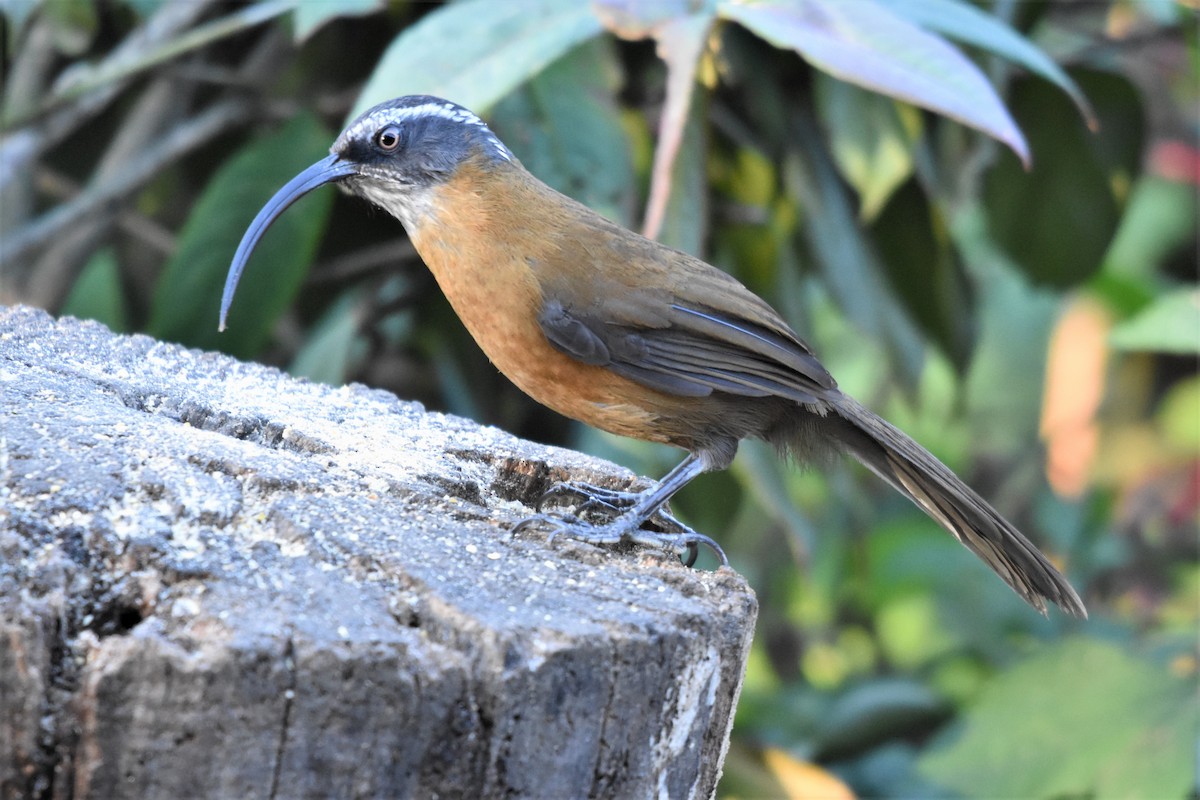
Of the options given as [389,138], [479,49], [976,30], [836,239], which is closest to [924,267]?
[836,239]

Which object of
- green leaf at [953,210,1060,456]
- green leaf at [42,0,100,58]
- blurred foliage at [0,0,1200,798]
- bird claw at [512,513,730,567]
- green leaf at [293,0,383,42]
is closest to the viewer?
bird claw at [512,513,730,567]

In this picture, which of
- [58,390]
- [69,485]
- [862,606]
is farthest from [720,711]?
[862,606]

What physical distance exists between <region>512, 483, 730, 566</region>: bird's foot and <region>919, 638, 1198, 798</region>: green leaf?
1761 mm

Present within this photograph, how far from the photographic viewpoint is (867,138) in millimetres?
3957

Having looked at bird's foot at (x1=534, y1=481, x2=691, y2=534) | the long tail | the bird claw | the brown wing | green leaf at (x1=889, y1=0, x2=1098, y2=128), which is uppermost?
green leaf at (x1=889, y1=0, x2=1098, y2=128)

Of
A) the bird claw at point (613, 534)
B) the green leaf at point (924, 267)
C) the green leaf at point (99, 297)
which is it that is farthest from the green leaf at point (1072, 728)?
the green leaf at point (99, 297)

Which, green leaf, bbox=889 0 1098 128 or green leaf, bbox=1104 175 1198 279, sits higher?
green leaf, bbox=1104 175 1198 279

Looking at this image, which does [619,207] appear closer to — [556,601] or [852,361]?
[556,601]

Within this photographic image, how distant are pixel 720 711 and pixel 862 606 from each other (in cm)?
440

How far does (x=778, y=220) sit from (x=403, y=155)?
1961mm

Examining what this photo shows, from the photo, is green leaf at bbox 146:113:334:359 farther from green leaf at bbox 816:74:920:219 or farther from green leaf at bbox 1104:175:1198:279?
green leaf at bbox 1104:175:1198:279

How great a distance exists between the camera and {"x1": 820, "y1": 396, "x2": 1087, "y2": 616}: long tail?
2.77 m

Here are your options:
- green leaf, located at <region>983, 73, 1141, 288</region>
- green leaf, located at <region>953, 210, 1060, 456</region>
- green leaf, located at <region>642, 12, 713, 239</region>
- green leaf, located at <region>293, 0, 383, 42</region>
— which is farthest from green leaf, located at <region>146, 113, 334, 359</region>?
green leaf, located at <region>953, 210, 1060, 456</region>

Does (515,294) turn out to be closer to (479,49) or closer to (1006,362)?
(479,49)
